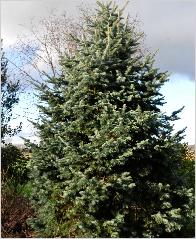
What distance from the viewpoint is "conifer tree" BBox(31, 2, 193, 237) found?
656 centimetres

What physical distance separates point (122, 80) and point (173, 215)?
221 cm

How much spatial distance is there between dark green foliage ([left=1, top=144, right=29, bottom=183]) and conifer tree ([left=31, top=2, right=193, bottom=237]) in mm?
5196

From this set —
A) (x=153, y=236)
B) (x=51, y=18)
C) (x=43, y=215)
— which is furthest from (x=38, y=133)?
(x=51, y=18)

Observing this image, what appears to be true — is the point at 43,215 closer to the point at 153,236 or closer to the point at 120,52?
the point at 153,236

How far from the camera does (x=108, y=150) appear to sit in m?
6.39

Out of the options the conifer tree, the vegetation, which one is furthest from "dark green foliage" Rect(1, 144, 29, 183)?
the conifer tree

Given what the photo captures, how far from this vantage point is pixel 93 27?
769 cm

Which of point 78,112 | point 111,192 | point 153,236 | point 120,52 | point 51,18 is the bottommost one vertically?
point 153,236

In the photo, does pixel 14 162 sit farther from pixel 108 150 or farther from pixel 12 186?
pixel 108 150

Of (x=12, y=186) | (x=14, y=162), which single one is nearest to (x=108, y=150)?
(x=12, y=186)

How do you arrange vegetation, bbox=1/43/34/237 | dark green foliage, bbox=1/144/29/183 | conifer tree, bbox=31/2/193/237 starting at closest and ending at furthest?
1. conifer tree, bbox=31/2/193/237
2. vegetation, bbox=1/43/34/237
3. dark green foliage, bbox=1/144/29/183

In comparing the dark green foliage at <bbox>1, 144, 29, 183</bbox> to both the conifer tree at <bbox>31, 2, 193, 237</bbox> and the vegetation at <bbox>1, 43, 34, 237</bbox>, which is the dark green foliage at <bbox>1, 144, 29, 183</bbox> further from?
the conifer tree at <bbox>31, 2, 193, 237</bbox>

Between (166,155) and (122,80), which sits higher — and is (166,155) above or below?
below

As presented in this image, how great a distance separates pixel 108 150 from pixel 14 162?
7192 millimetres
